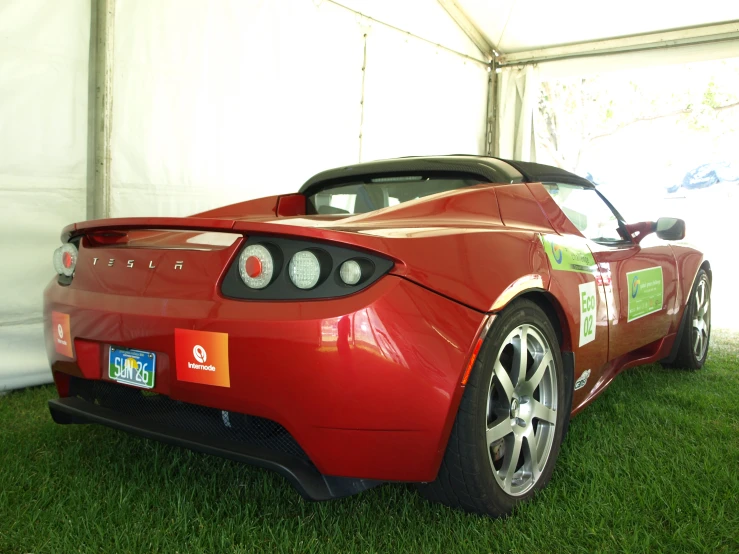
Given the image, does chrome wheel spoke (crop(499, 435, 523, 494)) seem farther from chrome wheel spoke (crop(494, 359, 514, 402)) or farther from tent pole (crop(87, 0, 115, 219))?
tent pole (crop(87, 0, 115, 219))

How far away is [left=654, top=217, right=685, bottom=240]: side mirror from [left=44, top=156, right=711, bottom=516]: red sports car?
3.76 feet

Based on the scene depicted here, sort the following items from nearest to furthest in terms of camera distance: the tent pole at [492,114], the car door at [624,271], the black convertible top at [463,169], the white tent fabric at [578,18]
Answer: the black convertible top at [463,169] < the car door at [624,271] < the white tent fabric at [578,18] < the tent pole at [492,114]

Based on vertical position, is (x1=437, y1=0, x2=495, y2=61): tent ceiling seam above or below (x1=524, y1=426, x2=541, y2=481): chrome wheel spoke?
above

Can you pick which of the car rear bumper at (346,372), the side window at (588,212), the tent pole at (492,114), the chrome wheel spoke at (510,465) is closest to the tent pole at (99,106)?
the car rear bumper at (346,372)

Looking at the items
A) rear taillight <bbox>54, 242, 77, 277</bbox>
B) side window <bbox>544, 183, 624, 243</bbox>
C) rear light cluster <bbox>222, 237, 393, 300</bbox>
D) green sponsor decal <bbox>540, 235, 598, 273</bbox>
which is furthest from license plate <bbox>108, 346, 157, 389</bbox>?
side window <bbox>544, 183, 624, 243</bbox>

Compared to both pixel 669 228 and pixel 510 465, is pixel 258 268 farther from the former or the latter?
pixel 669 228

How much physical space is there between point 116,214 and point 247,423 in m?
2.44

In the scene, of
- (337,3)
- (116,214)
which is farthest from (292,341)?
(337,3)

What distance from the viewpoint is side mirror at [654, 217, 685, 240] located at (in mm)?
3154

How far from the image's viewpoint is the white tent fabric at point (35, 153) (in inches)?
125

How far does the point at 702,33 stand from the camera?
598cm

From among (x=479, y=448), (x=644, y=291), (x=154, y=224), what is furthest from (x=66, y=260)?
(x=644, y=291)

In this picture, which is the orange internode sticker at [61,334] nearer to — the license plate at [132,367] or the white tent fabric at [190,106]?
the license plate at [132,367]

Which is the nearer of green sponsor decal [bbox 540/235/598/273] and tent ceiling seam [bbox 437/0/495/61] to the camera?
green sponsor decal [bbox 540/235/598/273]
